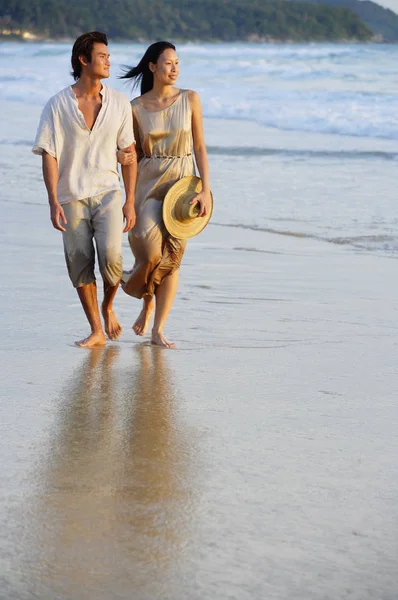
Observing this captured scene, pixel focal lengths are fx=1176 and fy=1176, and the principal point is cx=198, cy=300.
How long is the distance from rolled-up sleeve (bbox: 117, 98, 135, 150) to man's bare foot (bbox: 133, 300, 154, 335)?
0.88 meters

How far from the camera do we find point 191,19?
310ft

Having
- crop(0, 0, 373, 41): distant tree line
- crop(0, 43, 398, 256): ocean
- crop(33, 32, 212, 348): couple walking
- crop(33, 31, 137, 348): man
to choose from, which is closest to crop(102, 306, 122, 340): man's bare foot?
crop(33, 32, 212, 348): couple walking

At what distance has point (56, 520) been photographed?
3152 millimetres

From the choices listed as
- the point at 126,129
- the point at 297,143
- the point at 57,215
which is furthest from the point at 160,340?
the point at 297,143

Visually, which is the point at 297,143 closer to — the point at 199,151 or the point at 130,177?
the point at 199,151

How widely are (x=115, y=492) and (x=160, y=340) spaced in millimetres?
2236

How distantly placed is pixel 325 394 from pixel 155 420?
79 cm

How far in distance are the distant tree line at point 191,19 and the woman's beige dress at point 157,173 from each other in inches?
3297

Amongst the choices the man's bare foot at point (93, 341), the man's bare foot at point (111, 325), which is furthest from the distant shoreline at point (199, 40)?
the man's bare foot at point (93, 341)

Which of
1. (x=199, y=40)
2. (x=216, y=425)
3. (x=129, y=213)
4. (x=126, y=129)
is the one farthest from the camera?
(x=199, y=40)

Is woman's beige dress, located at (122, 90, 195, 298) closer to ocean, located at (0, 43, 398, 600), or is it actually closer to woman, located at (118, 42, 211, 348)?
woman, located at (118, 42, 211, 348)

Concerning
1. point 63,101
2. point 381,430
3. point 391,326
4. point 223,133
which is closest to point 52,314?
point 63,101

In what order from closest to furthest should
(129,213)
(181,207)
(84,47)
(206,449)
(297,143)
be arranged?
(206,449) → (84,47) → (129,213) → (181,207) → (297,143)

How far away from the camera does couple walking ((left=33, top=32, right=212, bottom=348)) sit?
5.37 meters
